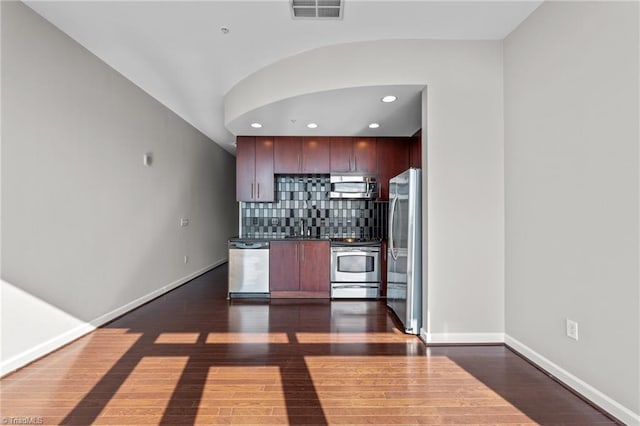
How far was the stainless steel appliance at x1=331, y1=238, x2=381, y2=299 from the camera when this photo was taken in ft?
16.3

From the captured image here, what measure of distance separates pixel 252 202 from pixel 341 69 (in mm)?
2949

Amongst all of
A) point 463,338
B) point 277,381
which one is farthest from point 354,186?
point 277,381

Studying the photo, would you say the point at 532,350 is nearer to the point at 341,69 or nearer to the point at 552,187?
the point at 552,187

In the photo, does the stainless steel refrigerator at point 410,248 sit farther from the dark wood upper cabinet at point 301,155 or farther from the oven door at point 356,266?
the dark wood upper cabinet at point 301,155

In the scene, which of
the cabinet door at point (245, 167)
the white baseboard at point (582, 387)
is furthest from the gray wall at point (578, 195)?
the cabinet door at point (245, 167)

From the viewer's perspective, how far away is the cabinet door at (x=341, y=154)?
5.28m

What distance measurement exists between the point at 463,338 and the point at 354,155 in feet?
10.0

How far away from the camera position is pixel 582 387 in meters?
2.20

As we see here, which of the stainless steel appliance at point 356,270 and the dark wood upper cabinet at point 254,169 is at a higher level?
the dark wood upper cabinet at point 254,169

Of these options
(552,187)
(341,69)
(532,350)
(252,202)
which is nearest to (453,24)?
(341,69)

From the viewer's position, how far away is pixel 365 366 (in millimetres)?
2656

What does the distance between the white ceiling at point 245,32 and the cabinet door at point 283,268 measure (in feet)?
6.17

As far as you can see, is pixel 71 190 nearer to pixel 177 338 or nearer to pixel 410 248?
pixel 177 338

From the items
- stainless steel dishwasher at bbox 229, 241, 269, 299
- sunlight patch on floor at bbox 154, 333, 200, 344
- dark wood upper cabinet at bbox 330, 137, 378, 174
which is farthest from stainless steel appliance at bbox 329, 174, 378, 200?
sunlight patch on floor at bbox 154, 333, 200, 344
